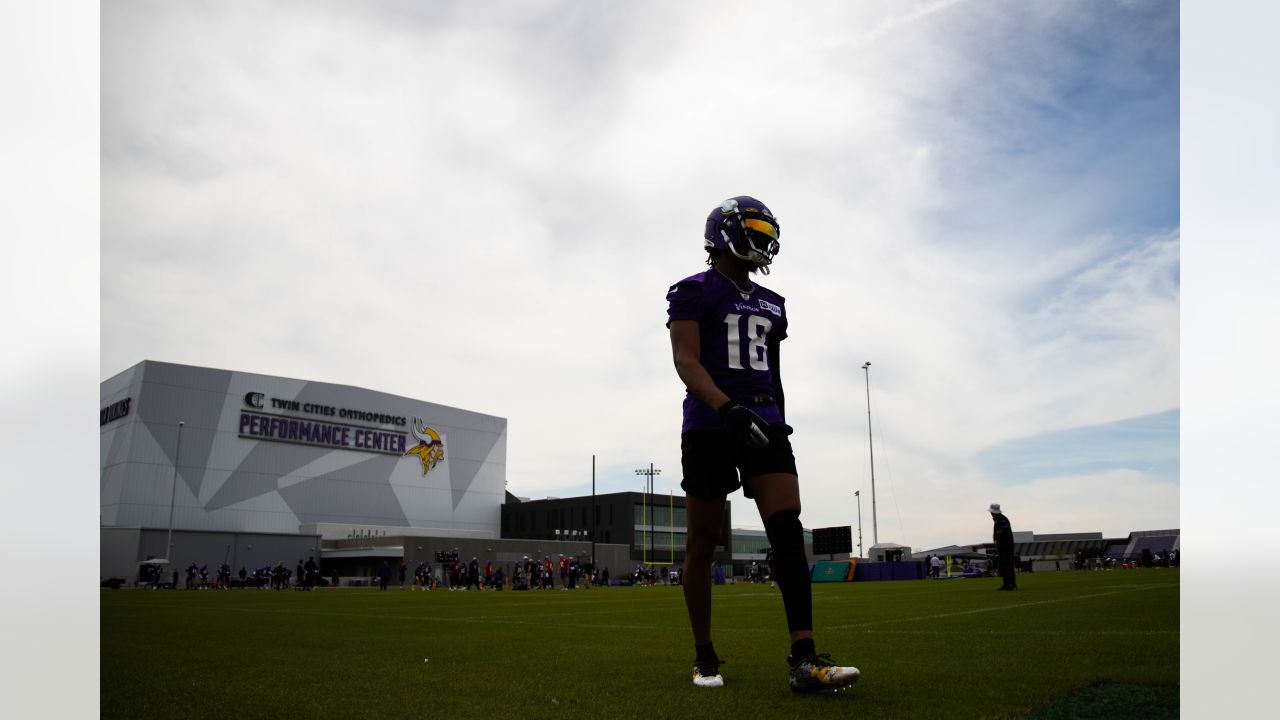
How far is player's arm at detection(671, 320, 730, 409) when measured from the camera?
12.3 feet

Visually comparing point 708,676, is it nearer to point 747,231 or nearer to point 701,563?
point 701,563

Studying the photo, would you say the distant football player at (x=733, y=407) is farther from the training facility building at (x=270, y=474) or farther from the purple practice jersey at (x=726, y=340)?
the training facility building at (x=270, y=474)

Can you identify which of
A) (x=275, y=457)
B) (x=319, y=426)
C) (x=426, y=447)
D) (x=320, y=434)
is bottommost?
(x=275, y=457)

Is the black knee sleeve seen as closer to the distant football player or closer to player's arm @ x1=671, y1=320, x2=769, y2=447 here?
the distant football player

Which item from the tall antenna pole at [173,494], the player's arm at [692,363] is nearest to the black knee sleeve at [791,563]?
the player's arm at [692,363]

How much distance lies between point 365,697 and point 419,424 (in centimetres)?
7738

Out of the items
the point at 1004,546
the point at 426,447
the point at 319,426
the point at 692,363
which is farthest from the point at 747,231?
the point at 426,447

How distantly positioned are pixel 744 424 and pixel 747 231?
1.03 meters

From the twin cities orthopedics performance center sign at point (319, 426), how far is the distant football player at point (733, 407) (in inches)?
2786

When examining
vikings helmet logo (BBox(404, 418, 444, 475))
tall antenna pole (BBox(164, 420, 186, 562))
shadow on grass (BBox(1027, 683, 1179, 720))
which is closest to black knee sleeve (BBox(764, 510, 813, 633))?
shadow on grass (BBox(1027, 683, 1179, 720))

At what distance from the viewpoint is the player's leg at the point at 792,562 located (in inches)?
133

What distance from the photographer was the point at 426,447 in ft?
257
